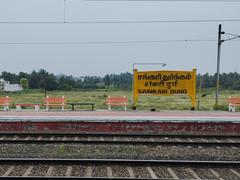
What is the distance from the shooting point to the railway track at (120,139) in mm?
11714

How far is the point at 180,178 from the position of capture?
767 centimetres

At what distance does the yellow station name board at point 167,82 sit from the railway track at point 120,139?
7.64 metres

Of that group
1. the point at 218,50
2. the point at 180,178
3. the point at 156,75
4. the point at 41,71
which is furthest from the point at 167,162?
the point at 41,71

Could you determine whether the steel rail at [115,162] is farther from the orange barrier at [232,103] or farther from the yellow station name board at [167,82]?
the orange barrier at [232,103]

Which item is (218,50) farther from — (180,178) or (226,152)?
(180,178)

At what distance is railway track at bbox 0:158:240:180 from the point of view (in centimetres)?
781

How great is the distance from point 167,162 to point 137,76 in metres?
12.5

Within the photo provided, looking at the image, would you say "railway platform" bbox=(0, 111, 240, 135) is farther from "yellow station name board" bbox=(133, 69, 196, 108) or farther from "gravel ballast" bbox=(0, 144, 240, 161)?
"yellow station name board" bbox=(133, 69, 196, 108)

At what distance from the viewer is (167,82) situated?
2077 cm

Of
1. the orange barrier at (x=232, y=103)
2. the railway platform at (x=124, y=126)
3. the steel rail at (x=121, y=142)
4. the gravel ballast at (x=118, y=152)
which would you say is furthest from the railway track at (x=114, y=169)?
the orange barrier at (x=232, y=103)

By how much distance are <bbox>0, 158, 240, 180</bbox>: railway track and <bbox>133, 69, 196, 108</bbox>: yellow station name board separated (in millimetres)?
12196

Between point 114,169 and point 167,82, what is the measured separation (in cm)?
1300

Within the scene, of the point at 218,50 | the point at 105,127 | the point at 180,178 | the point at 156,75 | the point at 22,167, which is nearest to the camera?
the point at 180,178

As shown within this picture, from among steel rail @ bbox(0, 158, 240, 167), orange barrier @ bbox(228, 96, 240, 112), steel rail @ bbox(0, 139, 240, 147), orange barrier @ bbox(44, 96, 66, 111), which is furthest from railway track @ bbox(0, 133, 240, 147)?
orange barrier @ bbox(228, 96, 240, 112)
